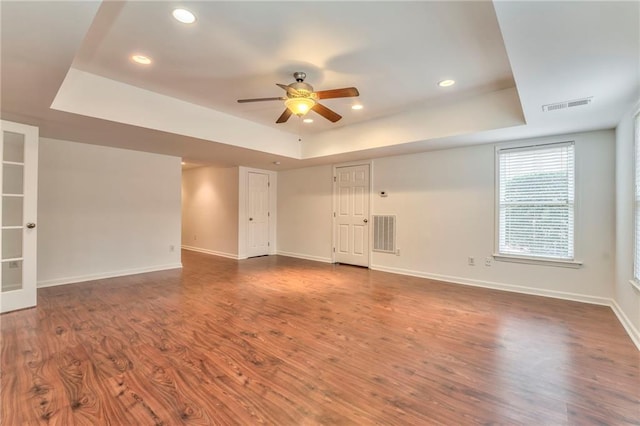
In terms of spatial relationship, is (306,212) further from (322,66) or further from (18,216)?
(18,216)

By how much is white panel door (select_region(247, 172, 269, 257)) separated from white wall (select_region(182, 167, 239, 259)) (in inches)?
13.8

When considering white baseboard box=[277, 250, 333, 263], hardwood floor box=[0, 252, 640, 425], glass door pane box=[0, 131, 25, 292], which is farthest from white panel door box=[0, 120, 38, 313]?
white baseboard box=[277, 250, 333, 263]

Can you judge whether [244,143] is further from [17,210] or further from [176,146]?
[17,210]

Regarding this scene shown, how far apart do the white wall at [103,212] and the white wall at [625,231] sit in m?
6.85

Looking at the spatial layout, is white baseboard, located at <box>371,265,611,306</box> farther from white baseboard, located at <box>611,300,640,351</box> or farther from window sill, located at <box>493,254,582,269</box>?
window sill, located at <box>493,254,582,269</box>

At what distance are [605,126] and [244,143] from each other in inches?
198

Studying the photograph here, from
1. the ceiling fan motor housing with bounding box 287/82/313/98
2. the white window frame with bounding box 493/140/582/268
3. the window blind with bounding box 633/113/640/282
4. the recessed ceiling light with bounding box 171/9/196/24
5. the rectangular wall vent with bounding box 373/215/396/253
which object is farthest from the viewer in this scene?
the rectangular wall vent with bounding box 373/215/396/253

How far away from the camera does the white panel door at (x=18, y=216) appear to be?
3436mm

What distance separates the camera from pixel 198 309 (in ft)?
11.7

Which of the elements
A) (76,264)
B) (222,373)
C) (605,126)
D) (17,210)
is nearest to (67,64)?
(17,210)

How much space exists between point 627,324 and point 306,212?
563 centimetres

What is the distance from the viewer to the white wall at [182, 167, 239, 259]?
24.1ft

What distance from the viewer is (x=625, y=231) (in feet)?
10.8

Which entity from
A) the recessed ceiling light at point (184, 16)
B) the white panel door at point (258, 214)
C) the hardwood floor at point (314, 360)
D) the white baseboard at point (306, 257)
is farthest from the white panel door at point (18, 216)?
the white baseboard at point (306, 257)
